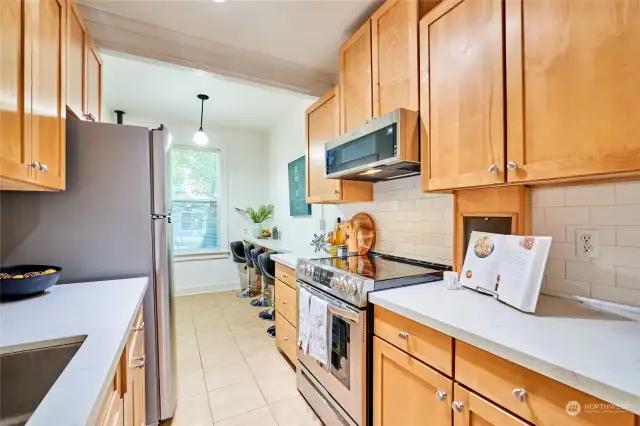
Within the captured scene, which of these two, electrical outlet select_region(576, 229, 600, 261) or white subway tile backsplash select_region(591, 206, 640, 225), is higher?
white subway tile backsplash select_region(591, 206, 640, 225)

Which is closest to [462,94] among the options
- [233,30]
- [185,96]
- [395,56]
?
[395,56]

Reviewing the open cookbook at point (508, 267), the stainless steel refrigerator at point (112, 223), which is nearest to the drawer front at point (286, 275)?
the stainless steel refrigerator at point (112, 223)

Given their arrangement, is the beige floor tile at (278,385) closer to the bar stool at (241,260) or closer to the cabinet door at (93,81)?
the bar stool at (241,260)

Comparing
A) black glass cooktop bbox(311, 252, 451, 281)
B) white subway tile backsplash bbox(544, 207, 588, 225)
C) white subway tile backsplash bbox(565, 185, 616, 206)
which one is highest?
white subway tile backsplash bbox(565, 185, 616, 206)

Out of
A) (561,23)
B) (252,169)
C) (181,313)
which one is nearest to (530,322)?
(561,23)

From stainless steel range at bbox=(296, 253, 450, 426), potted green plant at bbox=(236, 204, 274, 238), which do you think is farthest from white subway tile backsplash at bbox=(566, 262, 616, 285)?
potted green plant at bbox=(236, 204, 274, 238)

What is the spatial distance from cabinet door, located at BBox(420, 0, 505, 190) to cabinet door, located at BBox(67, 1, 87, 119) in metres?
1.90

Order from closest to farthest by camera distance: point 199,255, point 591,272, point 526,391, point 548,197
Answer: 1. point 526,391
2. point 591,272
3. point 548,197
4. point 199,255

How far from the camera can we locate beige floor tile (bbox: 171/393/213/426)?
→ 5.87 feet

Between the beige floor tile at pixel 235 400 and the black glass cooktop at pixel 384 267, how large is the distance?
1097 millimetres

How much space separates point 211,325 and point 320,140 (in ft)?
8.18

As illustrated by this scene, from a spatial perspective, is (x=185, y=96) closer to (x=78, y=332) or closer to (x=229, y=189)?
(x=229, y=189)

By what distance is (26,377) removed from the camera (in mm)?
887

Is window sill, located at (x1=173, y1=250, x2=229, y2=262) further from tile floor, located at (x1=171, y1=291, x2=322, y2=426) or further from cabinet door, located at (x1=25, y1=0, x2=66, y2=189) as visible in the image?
cabinet door, located at (x1=25, y1=0, x2=66, y2=189)
